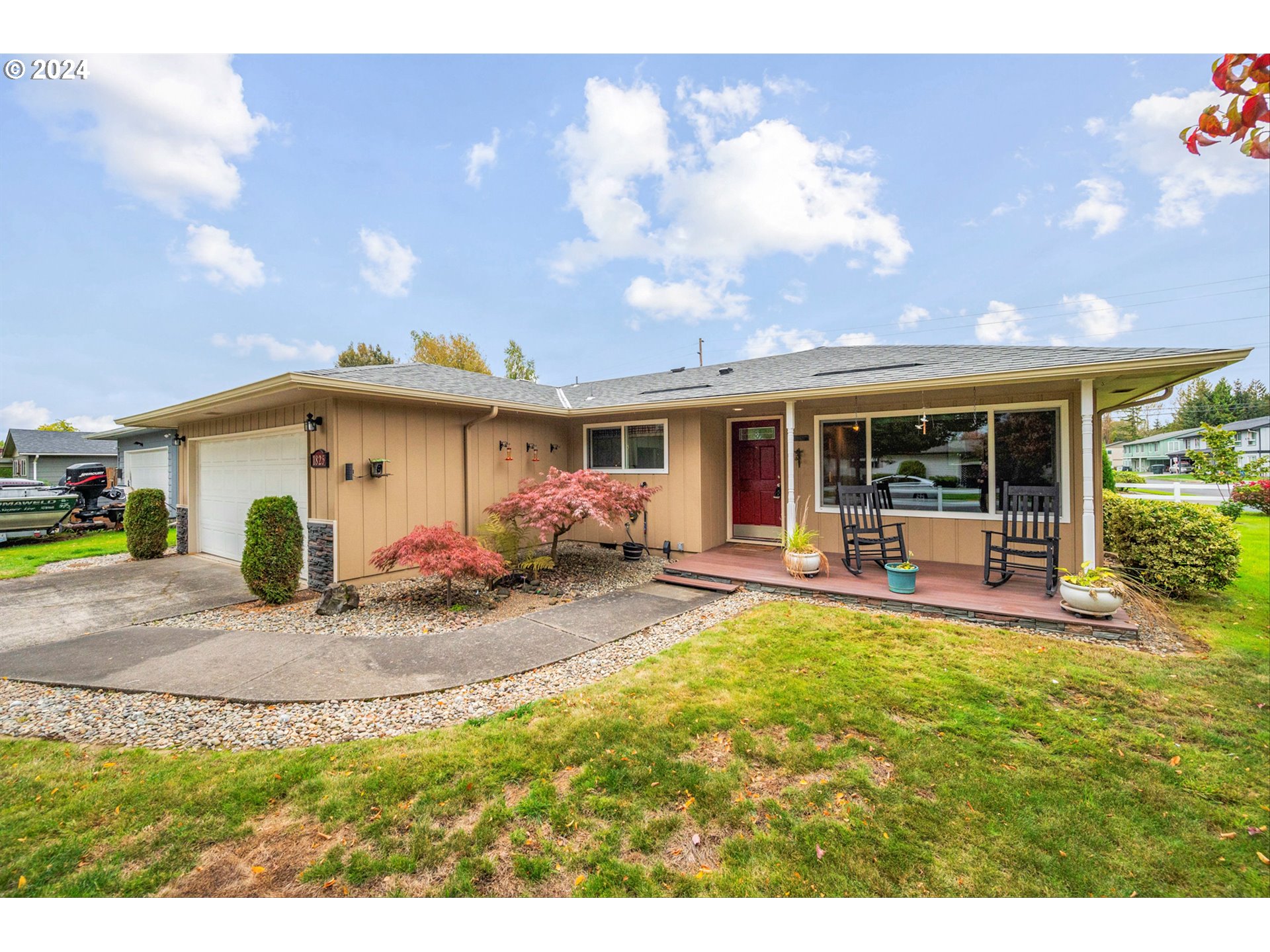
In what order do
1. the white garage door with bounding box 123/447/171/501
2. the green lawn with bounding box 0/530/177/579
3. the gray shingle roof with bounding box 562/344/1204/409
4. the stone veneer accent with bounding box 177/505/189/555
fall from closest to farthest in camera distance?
1. the gray shingle roof with bounding box 562/344/1204/409
2. the green lawn with bounding box 0/530/177/579
3. the stone veneer accent with bounding box 177/505/189/555
4. the white garage door with bounding box 123/447/171/501

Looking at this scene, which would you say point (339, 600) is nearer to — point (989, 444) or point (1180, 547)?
point (989, 444)

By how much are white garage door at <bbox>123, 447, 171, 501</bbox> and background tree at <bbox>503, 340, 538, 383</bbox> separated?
47.5 ft

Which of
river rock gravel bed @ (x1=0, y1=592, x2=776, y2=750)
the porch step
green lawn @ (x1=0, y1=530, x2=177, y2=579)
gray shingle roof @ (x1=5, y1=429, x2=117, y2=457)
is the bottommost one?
river rock gravel bed @ (x1=0, y1=592, x2=776, y2=750)

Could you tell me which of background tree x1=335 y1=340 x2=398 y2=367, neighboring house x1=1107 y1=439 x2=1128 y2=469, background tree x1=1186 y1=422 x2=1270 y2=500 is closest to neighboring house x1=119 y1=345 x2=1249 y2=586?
background tree x1=1186 y1=422 x2=1270 y2=500

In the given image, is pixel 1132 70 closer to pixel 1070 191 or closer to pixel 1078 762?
pixel 1078 762

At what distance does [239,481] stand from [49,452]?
76.8ft

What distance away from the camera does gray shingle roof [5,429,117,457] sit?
21.0m

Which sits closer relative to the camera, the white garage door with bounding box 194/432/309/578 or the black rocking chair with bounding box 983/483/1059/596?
the black rocking chair with bounding box 983/483/1059/596

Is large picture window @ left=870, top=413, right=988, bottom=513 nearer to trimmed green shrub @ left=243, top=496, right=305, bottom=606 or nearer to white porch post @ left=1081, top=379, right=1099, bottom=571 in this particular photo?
white porch post @ left=1081, top=379, right=1099, bottom=571

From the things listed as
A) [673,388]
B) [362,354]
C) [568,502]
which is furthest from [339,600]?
[362,354]

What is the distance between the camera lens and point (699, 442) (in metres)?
7.52

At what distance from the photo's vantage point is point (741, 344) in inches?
887
